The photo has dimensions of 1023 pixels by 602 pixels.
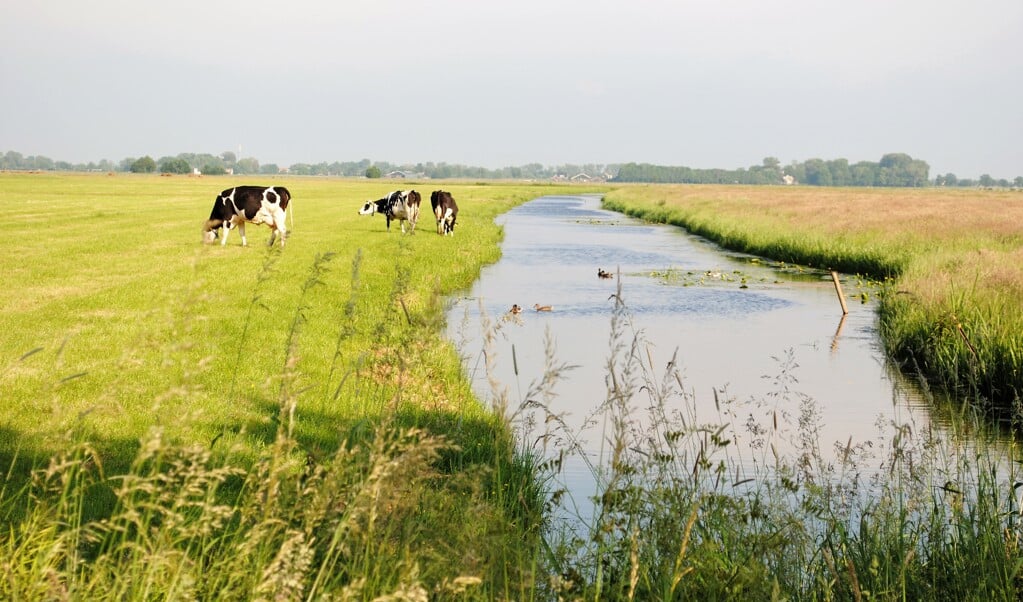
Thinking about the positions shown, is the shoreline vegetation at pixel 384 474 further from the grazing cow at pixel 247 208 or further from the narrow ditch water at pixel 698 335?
the grazing cow at pixel 247 208

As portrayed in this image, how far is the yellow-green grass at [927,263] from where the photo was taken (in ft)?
40.1

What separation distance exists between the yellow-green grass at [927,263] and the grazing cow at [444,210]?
11555 mm

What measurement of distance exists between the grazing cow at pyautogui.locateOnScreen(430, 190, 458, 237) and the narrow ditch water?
227 cm

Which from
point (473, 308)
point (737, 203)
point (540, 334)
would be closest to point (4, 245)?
point (473, 308)

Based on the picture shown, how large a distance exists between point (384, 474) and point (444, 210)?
1198 inches

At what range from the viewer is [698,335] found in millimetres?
17250

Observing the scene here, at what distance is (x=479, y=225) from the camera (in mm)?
42062

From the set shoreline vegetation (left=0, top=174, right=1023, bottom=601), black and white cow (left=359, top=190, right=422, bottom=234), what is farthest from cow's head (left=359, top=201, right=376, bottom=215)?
shoreline vegetation (left=0, top=174, right=1023, bottom=601)

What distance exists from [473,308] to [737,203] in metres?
45.9

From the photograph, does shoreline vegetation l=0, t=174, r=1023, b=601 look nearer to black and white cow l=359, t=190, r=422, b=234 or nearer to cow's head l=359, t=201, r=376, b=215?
black and white cow l=359, t=190, r=422, b=234

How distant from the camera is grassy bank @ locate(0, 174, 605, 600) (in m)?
3.24

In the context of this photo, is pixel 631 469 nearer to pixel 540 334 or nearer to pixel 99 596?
pixel 99 596

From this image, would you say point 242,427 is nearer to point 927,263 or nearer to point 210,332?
point 210,332

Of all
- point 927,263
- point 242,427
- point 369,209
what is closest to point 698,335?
point 927,263
